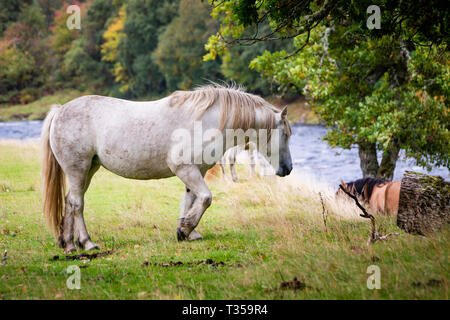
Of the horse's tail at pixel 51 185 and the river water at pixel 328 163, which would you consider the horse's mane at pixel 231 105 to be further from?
the river water at pixel 328 163

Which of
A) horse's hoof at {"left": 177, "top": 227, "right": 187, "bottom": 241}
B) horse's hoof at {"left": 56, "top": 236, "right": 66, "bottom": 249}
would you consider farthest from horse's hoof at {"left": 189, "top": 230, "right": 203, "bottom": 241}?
horse's hoof at {"left": 56, "top": 236, "right": 66, "bottom": 249}

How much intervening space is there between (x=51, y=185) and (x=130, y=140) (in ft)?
4.93

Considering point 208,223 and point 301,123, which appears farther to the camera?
point 301,123

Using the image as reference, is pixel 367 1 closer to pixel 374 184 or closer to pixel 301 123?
pixel 374 184

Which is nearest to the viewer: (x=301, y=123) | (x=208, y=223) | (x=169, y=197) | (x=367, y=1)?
(x=367, y=1)

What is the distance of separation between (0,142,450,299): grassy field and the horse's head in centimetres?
102

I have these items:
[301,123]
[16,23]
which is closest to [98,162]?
[301,123]

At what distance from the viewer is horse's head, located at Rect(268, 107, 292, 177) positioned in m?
6.65

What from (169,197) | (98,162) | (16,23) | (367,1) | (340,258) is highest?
(16,23)

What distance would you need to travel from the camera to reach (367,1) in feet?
17.1

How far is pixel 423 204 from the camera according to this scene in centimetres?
573

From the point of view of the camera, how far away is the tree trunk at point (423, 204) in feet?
18.2

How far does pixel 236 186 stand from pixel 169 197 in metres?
2.16

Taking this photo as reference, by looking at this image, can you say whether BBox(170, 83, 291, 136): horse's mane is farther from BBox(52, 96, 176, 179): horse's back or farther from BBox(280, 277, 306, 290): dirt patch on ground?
BBox(280, 277, 306, 290): dirt patch on ground
